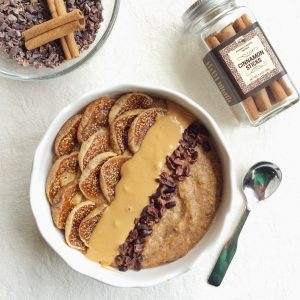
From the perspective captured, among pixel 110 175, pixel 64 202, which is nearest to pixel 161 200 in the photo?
pixel 110 175

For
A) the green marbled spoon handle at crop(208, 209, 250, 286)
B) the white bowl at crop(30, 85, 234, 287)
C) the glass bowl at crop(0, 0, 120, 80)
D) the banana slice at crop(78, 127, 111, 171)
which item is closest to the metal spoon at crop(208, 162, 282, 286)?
the green marbled spoon handle at crop(208, 209, 250, 286)

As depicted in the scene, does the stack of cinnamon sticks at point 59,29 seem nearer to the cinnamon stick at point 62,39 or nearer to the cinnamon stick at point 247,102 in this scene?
the cinnamon stick at point 62,39

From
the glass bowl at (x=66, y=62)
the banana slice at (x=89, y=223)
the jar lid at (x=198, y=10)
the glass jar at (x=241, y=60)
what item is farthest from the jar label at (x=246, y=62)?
the banana slice at (x=89, y=223)

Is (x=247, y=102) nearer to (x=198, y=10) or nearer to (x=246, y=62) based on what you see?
(x=246, y=62)

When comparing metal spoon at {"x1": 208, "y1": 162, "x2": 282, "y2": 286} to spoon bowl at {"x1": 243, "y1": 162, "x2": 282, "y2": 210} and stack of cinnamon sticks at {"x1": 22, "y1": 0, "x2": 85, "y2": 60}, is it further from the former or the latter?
stack of cinnamon sticks at {"x1": 22, "y1": 0, "x2": 85, "y2": 60}

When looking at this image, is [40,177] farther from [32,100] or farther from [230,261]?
[230,261]
